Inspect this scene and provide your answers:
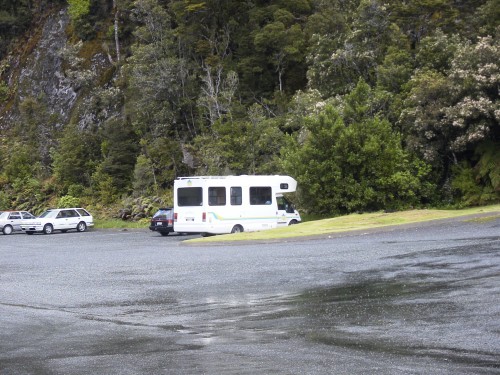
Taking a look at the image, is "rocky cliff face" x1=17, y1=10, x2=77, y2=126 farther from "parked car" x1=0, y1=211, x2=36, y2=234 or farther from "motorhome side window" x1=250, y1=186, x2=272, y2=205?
"motorhome side window" x1=250, y1=186, x2=272, y2=205

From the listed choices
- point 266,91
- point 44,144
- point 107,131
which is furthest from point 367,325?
point 44,144

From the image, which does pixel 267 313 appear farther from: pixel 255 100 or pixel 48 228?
pixel 255 100

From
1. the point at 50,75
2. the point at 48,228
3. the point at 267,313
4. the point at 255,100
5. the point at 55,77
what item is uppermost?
the point at 50,75

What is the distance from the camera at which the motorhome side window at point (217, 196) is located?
30.3 metres

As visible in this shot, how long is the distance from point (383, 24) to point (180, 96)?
16.2m

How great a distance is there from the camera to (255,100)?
1978 inches

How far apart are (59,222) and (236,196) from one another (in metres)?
18.0

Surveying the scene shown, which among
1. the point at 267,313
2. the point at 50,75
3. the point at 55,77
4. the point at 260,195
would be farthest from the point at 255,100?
the point at 267,313

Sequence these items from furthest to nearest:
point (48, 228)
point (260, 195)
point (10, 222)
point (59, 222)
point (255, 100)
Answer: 1. point (255, 100)
2. point (10, 222)
3. point (59, 222)
4. point (48, 228)
5. point (260, 195)

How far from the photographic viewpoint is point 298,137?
39312 mm

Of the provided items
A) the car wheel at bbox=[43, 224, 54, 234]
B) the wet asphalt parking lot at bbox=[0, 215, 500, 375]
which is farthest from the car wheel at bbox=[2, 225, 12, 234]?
the wet asphalt parking lot at bbox=[0, 215, 500, 375]

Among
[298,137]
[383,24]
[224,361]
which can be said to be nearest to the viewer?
[224,361]

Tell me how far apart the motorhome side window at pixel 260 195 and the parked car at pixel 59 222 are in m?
17.9

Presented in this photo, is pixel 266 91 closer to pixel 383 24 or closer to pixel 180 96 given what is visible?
pixel 180 96
